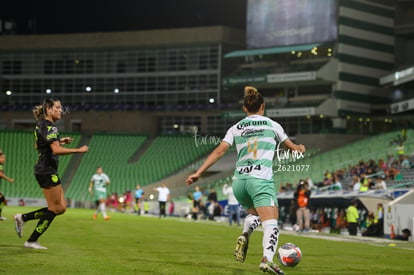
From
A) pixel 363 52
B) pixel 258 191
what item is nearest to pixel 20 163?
pixel 363 52

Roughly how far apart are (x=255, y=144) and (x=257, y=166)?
29cm

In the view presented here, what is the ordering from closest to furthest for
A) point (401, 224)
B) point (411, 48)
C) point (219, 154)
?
point (219, 154)
point (401, 224)
point (411, 48)

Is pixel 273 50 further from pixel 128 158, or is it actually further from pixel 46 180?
pixel 46 180

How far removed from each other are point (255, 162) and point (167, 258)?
3.62 metres

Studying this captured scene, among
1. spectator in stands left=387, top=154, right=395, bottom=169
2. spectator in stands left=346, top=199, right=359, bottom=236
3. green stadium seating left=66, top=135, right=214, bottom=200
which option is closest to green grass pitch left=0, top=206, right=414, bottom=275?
spectator in stands left=346, top=199, right=359, bottom=236

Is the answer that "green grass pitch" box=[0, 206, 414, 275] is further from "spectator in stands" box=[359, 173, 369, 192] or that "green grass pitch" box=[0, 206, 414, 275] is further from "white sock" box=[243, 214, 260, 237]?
"spectator in stands" box=[359, 173, 369, 192]

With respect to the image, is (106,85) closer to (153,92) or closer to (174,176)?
(153,92)

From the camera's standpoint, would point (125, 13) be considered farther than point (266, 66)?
Yes

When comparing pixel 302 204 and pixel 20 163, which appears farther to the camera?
pixel 20 163

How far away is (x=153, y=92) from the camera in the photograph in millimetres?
78938

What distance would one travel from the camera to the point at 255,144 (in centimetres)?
1007

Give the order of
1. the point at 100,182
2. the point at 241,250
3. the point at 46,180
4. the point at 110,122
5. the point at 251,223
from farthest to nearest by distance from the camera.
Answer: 1. the point at 110,122
2. the point at 100,182
3. the point at 46,180
4. the point at 251,223
5. the point at 241,250

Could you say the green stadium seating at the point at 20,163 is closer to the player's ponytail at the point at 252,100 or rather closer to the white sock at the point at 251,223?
the white sock at the point at 251,223

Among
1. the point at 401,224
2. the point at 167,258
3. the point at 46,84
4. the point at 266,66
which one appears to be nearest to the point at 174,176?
the point at 266,66
